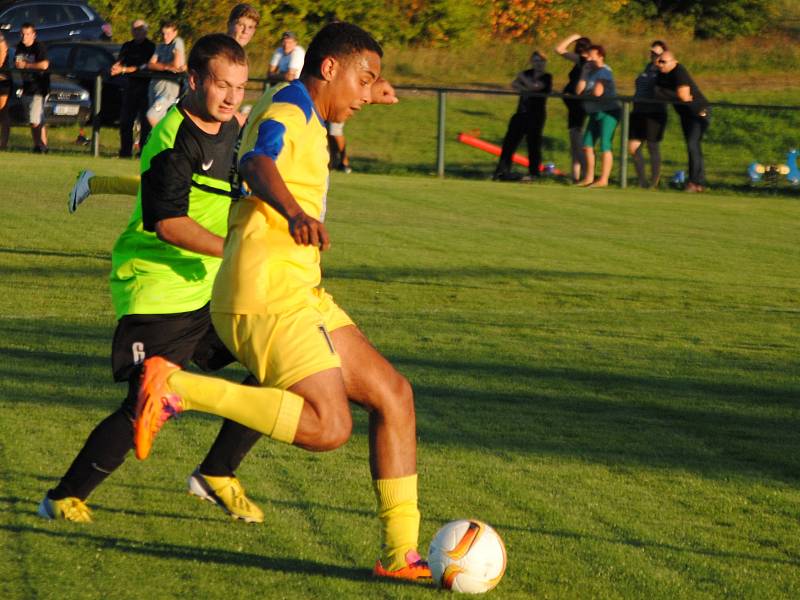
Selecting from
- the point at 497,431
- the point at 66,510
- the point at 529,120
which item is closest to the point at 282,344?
Answer: the point at 66,510

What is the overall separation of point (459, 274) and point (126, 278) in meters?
7.75

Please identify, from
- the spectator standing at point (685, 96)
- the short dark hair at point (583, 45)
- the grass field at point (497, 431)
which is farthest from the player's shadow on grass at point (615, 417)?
the short dark hair at point (583, 45)

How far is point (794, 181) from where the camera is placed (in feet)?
78.8

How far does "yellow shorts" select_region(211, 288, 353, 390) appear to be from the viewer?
194 inches

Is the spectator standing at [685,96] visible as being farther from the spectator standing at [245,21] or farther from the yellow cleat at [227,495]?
the yellow cleat at [227,495]

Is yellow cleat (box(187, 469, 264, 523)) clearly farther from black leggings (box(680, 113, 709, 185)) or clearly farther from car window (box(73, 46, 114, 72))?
car window (box(73, 46, 114, 72))

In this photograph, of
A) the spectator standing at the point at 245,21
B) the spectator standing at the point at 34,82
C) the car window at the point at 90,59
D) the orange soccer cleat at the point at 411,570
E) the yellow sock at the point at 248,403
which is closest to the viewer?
the yellow sock at the point at 248,403

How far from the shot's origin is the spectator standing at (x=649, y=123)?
21688 mm

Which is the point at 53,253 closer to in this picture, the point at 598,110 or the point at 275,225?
the point at 275,225

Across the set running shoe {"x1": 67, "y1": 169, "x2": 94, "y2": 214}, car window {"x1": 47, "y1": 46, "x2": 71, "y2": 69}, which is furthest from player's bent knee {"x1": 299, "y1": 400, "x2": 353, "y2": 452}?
car window {"x1": 47, "y1": 46, "x2": 71, "y2": 69}

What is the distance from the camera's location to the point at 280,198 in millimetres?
4742

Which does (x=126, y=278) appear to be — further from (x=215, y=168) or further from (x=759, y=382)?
(x=759, y=382)

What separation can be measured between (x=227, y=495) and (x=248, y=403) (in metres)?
1.00

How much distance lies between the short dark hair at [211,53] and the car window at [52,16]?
28929mm
